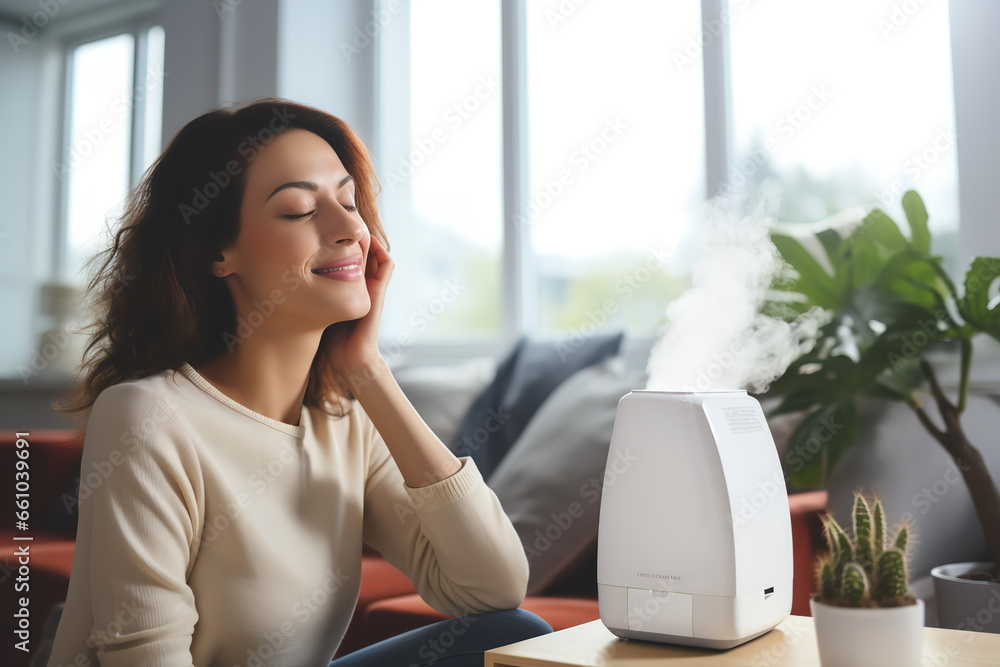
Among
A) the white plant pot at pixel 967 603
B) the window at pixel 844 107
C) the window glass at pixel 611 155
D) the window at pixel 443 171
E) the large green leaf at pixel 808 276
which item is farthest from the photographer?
the window at pixel 443 171

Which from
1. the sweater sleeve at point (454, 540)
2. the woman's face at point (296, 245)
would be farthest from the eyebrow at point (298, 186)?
the sweater sleeve at point (454, 540)

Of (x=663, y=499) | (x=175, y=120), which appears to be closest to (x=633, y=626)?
(x=663, y=499)

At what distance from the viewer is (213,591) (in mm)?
1009

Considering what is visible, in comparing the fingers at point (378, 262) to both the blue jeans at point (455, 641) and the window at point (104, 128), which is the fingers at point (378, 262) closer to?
the blue jeans at point (455, 641)

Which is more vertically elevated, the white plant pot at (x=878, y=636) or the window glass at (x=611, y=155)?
the window glass at (x=611, y=155)

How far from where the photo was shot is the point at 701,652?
3.02ft

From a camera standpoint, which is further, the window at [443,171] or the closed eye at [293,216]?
the window at [443,171]

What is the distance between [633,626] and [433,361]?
7.53 feet

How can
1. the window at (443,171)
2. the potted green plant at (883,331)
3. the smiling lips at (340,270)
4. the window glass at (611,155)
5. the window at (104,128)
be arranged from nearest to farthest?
the smiling lips at (340,270) → the potted green plant at (883,331) → the window glass at (611,155) → the window at (443,171) → the window at (104,128)

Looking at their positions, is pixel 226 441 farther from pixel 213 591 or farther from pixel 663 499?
pixel 663 499

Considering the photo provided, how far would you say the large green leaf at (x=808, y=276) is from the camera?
1.77m

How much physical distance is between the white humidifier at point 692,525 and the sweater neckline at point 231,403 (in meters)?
0.44

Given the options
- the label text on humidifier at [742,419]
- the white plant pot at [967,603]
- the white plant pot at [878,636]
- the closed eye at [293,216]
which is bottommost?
the white plant pot at [967,603]

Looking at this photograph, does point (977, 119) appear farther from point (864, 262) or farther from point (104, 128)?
point (104, 128)
